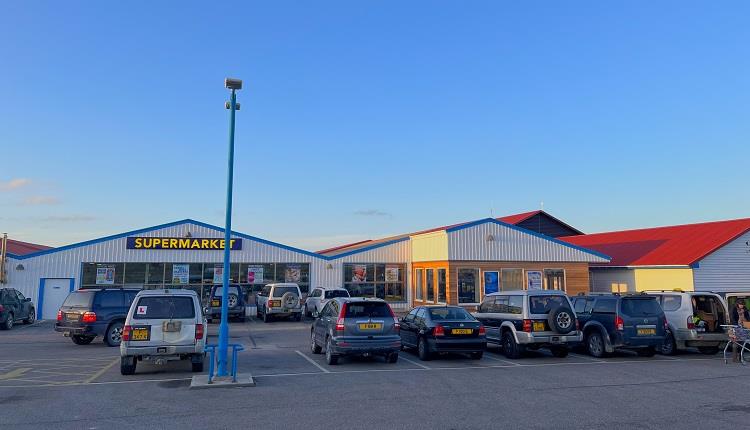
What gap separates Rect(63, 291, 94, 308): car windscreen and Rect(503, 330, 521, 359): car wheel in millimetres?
12581

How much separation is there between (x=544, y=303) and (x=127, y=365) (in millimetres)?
10060

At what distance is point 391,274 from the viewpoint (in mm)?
31516

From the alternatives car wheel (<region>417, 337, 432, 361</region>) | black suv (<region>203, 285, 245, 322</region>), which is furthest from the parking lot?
black suv (<region>203, 285, 245, 322</region>)

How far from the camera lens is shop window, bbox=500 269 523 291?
2803 cm

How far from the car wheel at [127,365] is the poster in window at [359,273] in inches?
797

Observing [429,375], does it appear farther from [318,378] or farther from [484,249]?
[484,249]

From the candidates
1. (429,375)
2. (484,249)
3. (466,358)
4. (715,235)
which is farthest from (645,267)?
(429,375)

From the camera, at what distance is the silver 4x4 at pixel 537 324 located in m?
13.2

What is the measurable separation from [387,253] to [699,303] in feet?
60.7

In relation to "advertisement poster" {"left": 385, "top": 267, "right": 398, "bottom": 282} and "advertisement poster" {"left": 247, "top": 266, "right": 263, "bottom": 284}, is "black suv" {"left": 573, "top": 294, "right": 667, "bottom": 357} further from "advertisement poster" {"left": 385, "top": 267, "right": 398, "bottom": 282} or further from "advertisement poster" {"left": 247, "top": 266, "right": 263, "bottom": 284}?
"advertisement poster" {"left": 247, "top": 266, "right": 263, "bottom": 284}

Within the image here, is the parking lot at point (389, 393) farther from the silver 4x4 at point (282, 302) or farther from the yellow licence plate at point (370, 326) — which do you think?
the silver 4x4 at point (282, 302)

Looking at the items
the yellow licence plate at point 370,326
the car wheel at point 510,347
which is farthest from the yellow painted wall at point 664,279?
the yellow licence plate at point 370,326

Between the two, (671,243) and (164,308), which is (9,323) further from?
(671,243)

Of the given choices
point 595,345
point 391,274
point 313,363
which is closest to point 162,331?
point 313,363
